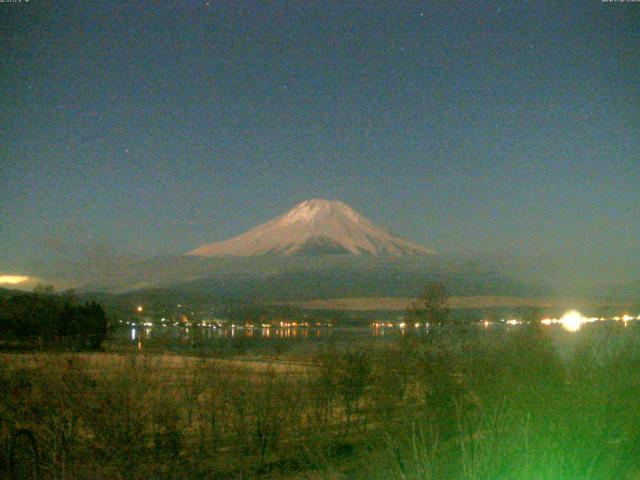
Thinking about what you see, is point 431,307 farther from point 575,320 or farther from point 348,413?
point 575,320

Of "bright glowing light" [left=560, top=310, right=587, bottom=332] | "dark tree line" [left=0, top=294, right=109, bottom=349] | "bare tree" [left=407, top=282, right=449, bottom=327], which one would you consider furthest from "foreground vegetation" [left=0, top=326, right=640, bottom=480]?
"bare tree" [left=407, top=282, right=449, bottom=327]

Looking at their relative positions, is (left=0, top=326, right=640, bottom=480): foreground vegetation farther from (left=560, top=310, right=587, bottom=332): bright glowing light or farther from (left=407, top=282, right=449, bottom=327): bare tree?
(left=407, top=282, right=449, bottom=327): bare tree

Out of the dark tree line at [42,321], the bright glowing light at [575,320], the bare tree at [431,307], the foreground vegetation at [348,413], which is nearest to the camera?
the foreground vegetation at [348,413]

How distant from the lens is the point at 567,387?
7023 millimetres

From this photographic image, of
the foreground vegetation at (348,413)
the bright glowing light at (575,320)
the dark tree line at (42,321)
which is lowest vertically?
the foreground vegetation at (348,413)

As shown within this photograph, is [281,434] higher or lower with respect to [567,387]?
lower

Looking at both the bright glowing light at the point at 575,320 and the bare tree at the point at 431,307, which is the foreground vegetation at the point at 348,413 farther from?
the bare tree at the point at 431,307

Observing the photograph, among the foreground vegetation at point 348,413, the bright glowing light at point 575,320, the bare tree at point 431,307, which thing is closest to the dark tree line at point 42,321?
the foreground vegetation at point 348,413

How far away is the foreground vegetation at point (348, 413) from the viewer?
5.56 meters

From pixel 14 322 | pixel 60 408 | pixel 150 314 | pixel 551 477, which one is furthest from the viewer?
pixel 150 314

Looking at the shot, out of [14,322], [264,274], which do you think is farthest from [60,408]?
[264,274]

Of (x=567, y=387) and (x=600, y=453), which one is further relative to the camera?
(x=567, y=387)

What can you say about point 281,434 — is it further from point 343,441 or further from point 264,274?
point 264,274

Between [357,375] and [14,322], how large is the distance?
17988 mm
